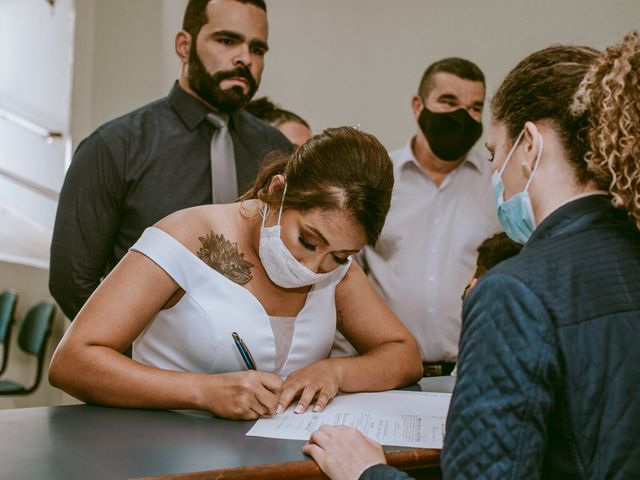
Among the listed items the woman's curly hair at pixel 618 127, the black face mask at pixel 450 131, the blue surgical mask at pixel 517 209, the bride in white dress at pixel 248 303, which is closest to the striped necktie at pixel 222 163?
the bride in white dress at pixel 248 303

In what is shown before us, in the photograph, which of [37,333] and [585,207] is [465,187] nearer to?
[585,207]

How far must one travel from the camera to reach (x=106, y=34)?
479 centimetres

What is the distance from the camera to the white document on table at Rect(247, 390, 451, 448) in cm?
124

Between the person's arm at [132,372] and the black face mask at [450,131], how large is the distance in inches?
67.5

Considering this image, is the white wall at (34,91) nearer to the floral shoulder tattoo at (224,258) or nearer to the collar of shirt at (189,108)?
the collar of shirt at (189,108)

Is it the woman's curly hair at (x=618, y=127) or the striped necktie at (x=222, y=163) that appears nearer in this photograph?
the woman's curly hair at (x=618, y=127)

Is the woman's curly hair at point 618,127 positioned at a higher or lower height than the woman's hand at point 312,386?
higher

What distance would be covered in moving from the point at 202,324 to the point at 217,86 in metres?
1.06

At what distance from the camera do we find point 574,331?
34.8 inches

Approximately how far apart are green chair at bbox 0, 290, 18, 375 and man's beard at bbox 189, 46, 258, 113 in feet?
8.17

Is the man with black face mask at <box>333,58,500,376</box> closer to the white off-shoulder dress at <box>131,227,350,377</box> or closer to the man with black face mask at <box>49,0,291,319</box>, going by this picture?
the man with black face mask at <box>49,0,291,319</box>

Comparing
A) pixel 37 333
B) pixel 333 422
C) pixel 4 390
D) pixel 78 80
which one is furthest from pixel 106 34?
pixel 333 422

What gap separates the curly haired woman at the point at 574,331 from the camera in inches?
34.6

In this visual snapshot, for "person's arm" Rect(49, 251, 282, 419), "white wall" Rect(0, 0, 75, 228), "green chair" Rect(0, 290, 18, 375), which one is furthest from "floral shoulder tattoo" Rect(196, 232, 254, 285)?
"white wall" Rect(0, 0, 75, 228)
